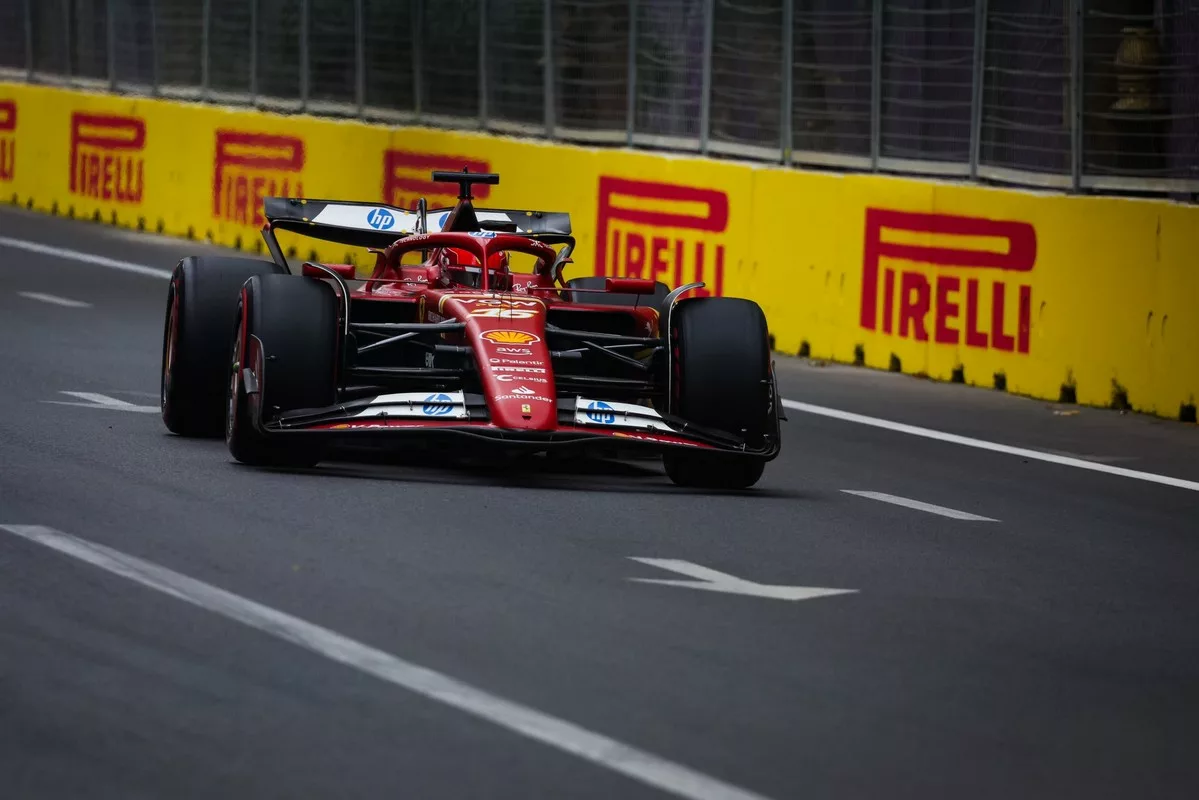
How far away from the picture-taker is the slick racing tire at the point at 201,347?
40.3 feet

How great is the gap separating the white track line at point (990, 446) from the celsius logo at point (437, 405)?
3734 mm

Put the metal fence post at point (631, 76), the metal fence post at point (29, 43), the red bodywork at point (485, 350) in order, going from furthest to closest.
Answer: the metal fence post at point (29, 43), the metal fence post at point (631, 76), the red bodywork at point (485, 350)

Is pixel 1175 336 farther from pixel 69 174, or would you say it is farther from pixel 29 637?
pixel 69 174

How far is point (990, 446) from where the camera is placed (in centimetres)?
1399

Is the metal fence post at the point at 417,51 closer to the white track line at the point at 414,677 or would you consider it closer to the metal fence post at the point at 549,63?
the metal fence post at the point at 549,63

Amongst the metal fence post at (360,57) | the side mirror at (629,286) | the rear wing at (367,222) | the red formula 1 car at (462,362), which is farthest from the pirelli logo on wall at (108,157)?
the side mirror at (629,286)

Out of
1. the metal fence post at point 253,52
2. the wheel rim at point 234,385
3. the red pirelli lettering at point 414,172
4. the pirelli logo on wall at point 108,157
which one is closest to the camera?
the wheel rim at point 234,385

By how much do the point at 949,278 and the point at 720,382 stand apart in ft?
18.7

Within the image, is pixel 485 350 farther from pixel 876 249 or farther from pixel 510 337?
pixel 876 249

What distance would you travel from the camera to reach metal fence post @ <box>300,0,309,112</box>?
85.0 feet

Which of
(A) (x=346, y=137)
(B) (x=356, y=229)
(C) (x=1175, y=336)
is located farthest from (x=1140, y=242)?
(A) (x=346, y=137)

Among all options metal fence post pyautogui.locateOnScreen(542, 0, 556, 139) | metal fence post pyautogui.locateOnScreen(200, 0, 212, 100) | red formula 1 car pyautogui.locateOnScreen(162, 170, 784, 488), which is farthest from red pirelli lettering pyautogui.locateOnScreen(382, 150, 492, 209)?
red formula 1 car pyautogui.locateOnScreen(162, 170, 784, 488)

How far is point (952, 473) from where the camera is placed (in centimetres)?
1284

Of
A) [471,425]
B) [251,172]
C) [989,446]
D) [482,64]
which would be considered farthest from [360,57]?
[471,425]
